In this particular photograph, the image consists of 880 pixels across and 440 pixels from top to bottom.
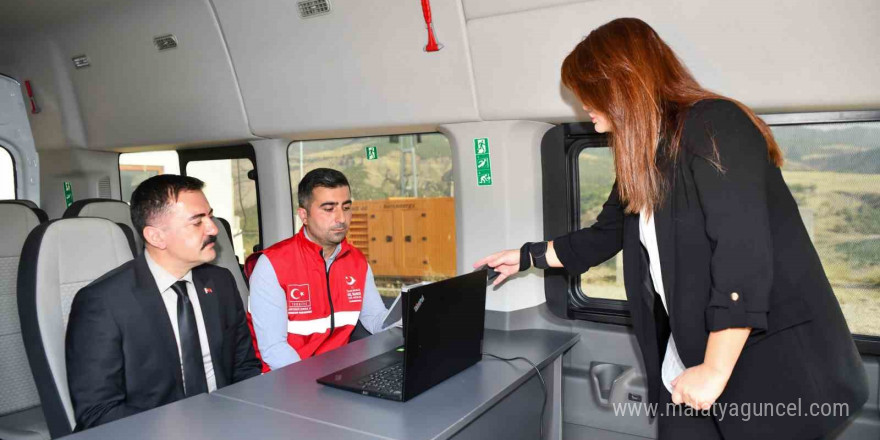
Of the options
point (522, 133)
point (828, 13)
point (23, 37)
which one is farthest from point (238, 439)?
point (23, 37)

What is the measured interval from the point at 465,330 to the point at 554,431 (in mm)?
993

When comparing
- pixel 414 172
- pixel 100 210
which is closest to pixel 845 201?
pixel 414 172

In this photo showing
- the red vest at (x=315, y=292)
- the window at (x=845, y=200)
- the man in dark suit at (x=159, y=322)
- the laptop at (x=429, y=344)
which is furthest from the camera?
the red vest at (x=315, y=292)

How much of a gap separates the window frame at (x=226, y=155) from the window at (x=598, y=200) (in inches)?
77.7

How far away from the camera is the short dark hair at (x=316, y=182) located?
2.84m

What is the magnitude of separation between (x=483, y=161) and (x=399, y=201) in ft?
2.22

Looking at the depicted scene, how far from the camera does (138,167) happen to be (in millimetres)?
4664

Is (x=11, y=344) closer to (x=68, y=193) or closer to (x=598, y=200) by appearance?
(x=68, y=193)

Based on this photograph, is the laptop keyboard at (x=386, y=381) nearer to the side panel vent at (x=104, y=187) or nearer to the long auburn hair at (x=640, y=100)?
the long auburn hair at (x=640, y=100)

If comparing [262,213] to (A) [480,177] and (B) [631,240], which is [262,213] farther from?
(B) [631,240]

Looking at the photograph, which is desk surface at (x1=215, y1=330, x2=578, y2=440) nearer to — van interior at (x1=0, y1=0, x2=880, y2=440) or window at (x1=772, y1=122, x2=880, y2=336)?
van interior at (x1=0, y1=0, x2=880, y2=440)

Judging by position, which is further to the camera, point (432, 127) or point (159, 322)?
point (432, 127)

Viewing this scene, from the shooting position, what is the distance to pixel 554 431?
9.21 ft

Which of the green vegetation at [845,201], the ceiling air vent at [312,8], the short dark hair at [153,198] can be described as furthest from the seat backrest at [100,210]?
the green vegetation at [845,201]
